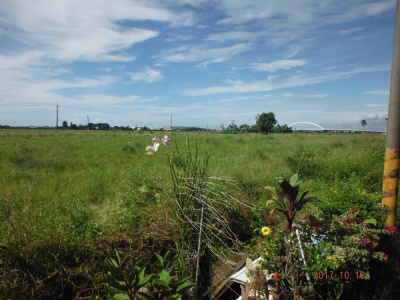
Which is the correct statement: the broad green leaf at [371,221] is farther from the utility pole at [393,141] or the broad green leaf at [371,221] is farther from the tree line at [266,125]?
the tree line at [266,125]

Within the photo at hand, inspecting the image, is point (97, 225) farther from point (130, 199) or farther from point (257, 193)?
point (257, 193)

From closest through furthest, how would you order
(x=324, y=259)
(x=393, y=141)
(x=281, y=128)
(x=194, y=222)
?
(x=324, y=259) → (x=194, y=222) → (x=393, y=141) → (x=281, y=128)

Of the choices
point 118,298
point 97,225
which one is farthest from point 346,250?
point 97,225

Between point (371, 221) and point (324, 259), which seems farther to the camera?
point (371, 221)

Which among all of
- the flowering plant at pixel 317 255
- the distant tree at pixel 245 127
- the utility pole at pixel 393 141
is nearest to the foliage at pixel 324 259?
the flowering plant at pixel 317 255

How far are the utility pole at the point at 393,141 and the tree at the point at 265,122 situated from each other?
235ft

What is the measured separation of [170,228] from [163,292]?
3.18ft

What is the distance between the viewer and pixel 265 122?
73.7 metres

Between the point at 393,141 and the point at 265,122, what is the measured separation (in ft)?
239

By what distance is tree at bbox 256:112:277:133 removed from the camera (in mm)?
73375

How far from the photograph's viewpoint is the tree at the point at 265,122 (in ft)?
241

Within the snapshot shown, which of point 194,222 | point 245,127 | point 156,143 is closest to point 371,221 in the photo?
point 194,222

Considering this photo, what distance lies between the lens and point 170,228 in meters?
2.79

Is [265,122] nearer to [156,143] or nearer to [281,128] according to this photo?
[281,128]
